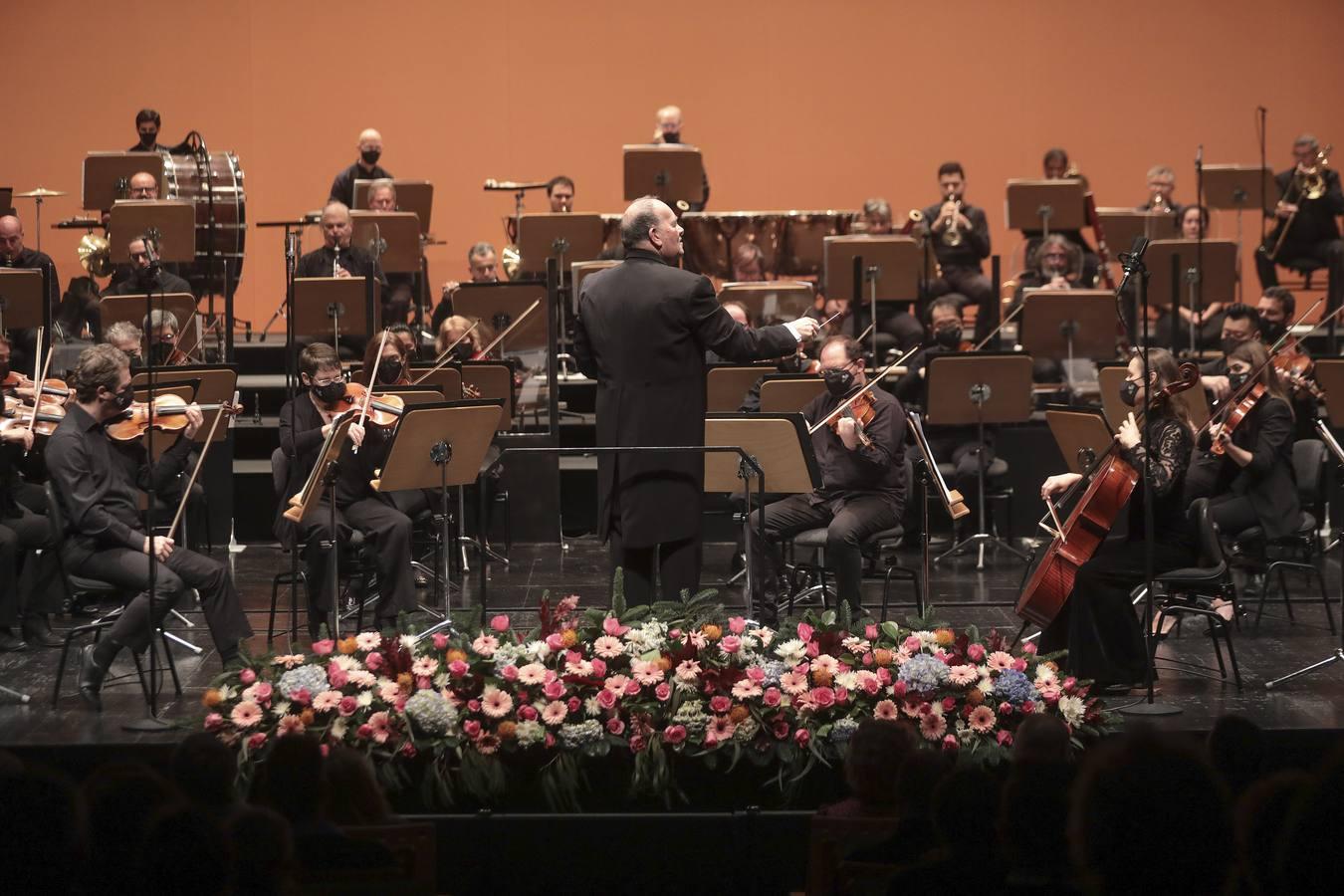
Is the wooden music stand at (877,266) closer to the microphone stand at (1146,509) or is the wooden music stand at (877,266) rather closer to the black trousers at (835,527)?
the black trousers at (835,527)

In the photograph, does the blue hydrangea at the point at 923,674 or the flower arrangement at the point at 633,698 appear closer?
the flower arrangement at the point at 633,698

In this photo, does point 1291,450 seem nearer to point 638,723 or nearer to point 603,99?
point 638,723

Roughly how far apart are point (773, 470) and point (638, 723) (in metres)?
1.57

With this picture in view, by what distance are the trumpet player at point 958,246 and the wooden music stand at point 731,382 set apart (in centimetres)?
326

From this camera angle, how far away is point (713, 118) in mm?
13477

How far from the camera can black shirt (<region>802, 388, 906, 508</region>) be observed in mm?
6500

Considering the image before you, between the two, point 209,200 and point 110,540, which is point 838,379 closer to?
point 110,540

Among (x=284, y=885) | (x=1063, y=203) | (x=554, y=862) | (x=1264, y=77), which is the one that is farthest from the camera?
(x=1264, y=77)

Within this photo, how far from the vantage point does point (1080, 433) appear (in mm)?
6426

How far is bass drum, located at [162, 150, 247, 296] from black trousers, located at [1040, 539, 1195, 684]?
6.74m

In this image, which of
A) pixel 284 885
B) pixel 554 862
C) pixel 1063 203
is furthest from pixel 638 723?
pixel 1063 203

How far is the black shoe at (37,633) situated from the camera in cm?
638

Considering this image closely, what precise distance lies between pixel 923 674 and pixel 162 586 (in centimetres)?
255

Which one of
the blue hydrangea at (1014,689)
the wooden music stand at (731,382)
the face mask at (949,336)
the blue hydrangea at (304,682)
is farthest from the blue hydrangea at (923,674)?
the face mask at (949,336)
